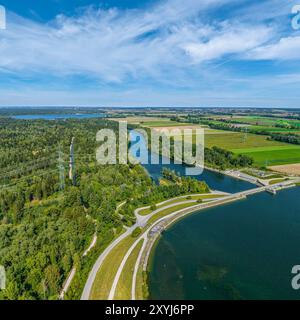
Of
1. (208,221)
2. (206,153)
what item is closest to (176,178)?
(208,221)

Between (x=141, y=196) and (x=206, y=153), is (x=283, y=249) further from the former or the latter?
(x=206, y=153)

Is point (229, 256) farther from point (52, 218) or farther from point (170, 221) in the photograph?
point (52, 218)

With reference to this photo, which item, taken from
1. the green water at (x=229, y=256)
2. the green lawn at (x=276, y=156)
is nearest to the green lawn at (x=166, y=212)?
the green water at (x=229, y=256)

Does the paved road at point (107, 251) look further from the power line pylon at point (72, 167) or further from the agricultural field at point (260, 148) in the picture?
the agricultural field at point (260, 148)

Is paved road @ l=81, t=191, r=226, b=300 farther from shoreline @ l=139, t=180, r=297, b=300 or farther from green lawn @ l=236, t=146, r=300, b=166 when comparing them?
green lawn @ l=236, t=146, r=300, b=166

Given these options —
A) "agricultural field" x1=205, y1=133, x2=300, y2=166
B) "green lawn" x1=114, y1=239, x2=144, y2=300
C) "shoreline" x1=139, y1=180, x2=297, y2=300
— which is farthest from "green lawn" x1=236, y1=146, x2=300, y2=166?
"green lawn" x1=114, y1=239, x2=144, y2=300

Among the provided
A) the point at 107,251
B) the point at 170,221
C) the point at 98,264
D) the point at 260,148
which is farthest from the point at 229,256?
the point at 260,148
